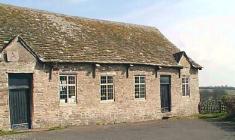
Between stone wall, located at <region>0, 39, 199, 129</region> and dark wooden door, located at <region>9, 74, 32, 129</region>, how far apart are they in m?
0.33

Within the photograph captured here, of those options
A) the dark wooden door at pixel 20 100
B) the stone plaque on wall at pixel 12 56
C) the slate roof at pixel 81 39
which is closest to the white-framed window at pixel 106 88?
the slate roof at pixel 81 39

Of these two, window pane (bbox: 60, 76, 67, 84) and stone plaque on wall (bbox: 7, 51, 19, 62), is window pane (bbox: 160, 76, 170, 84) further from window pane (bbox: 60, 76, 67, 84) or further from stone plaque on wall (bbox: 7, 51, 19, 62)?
stone plaque on wall (bbox: 7, 51, 19, 62)

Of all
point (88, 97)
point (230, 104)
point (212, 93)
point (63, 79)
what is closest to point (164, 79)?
point (230, 104)

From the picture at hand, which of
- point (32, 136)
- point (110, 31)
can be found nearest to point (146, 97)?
point (110, 31)

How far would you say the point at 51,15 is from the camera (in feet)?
92.9

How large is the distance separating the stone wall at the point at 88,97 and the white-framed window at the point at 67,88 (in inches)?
10.5

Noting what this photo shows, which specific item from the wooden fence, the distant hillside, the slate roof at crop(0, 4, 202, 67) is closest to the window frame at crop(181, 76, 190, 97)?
the slate roof at crop(0, 4, 202, 67)

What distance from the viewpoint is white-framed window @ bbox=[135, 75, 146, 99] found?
28.7 meters

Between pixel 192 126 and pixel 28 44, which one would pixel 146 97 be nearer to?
pixel 192 126

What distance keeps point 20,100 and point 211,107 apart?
17.8 meters

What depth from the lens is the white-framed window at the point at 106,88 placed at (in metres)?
26.3

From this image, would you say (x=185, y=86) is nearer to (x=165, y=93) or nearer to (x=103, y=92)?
(x=165, y=93)

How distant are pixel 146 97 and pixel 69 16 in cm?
771

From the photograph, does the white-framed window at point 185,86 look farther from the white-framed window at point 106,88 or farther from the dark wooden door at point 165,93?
the white-framed window at point 106,88
